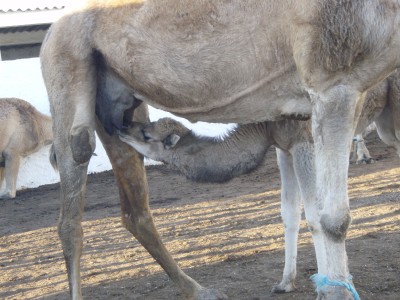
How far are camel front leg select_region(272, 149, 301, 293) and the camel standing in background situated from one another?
354 inches

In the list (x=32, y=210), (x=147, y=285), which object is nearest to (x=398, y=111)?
(x=147, y=285)

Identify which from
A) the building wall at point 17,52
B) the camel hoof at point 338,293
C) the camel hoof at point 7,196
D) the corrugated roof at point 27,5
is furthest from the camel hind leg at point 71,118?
the building wall at point 17,52

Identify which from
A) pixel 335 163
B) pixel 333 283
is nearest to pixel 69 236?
pixel 333 283

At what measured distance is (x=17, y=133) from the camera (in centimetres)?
1501

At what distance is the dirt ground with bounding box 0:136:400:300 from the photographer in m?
6.64

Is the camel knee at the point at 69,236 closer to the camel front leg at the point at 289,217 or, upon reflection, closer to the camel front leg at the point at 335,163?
the camel front leg at the point at 289,217

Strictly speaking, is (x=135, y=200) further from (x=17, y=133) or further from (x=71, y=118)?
(x=17, y=133)

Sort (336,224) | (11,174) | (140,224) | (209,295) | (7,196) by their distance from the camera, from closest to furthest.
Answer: (336,224) → (209,295) → (140,224) → (7,196) → (11,174)

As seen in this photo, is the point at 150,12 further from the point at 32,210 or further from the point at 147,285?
the point at 32,210

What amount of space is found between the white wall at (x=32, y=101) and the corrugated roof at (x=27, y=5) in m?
6.13

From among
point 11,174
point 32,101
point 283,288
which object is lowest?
point 283,288

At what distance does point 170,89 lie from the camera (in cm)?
533

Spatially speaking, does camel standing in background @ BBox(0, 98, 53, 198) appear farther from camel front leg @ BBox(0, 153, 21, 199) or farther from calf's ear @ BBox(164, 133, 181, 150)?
calf's ear @ BBox(164, 133, 181, 150)

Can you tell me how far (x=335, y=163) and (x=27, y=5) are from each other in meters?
18.9
